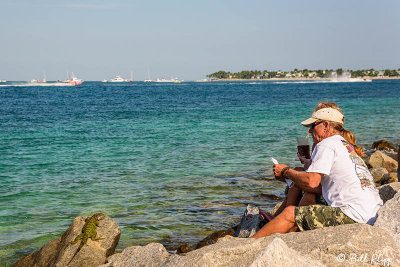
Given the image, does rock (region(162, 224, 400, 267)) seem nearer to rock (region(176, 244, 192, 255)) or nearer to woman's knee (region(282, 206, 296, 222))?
woman's knee (region(282, 206, 296, 222))

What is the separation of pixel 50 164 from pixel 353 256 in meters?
13.3

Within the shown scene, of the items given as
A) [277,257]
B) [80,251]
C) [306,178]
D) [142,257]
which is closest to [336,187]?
[306,178]

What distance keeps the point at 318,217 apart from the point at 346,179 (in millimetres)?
566

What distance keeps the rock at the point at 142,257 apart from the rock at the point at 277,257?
4.95 feet

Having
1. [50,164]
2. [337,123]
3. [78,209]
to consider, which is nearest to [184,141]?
[50,164]

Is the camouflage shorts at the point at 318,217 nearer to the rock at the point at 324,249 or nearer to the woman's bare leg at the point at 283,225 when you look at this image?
the woman's bare leg at the point at 283,225

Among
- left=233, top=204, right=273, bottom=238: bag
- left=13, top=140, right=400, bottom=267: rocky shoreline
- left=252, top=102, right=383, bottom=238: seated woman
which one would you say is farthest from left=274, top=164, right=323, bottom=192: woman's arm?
left=233, top=204, right=273, bottom=238: bag

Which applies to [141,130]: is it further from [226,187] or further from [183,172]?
[226,187]

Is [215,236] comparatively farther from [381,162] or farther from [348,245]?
[381,162]

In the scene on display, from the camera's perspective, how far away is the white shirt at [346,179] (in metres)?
5.34

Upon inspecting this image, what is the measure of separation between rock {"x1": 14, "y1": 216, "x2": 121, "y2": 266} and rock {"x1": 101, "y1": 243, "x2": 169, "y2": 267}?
18.9 inches

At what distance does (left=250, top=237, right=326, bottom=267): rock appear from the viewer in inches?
169

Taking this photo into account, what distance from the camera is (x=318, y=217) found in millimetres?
5488

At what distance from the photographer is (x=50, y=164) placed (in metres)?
16.2
